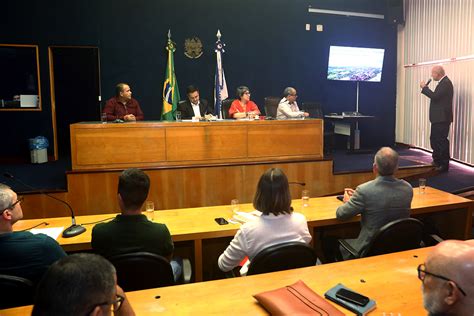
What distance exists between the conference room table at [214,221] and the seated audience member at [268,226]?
39 cm

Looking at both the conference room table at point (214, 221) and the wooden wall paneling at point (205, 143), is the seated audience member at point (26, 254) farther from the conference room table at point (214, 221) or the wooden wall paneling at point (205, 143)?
the wooden wall paneling at point (205, 143)

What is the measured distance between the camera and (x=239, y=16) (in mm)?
7395

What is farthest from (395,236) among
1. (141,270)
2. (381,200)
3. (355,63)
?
(355,63)

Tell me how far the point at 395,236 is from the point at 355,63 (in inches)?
244

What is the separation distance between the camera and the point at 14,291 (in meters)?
1.82

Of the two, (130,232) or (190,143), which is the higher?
(190,143)

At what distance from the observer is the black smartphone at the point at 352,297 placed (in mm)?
1574

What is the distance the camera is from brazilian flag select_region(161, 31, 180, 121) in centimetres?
652

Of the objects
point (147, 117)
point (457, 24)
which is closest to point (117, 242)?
point (147, 117)

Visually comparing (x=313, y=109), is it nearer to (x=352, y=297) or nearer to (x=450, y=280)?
(x=352, y=297)

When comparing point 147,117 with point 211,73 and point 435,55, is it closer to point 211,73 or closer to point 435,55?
point 211,73

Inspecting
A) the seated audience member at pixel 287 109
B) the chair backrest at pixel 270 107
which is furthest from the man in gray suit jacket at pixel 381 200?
the chair backrest at pixel 270 107

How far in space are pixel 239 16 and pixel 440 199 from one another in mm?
5346

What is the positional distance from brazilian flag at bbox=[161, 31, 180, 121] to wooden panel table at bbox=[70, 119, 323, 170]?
193 cm
